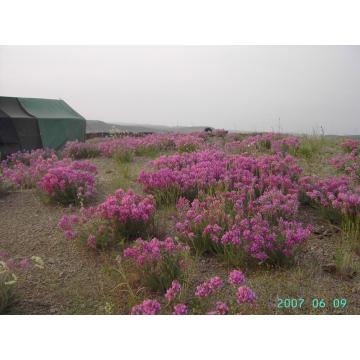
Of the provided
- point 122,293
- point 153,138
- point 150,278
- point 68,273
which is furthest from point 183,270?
point 153,138

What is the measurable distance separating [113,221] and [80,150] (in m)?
3.52

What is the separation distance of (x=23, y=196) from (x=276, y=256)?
3.18 meters

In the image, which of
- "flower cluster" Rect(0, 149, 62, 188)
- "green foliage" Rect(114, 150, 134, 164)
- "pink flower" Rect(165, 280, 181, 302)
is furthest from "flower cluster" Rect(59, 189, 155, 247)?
"green foliage" Rect(114, 150, 134, 164)

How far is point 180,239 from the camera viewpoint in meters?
4.17

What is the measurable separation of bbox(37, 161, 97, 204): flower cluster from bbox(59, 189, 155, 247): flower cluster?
2.61 ft

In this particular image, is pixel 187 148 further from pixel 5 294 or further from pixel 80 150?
pixel 5 294

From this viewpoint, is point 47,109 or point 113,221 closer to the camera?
point 113,221

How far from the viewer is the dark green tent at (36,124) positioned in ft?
21.2

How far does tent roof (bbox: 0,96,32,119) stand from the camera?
5.80m

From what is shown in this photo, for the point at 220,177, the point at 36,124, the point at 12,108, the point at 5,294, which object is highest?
the point at 12,108

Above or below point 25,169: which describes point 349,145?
above

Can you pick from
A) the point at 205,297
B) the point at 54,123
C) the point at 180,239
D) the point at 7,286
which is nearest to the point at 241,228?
the point at 180,239

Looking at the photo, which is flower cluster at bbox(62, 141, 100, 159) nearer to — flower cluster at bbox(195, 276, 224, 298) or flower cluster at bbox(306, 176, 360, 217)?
flower cluster at bbox(306, 176, 360, 217)

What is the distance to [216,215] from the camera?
407cm
